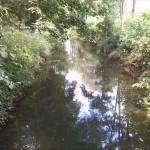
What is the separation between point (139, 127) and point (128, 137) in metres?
0.79

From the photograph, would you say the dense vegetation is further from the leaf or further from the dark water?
the dark water

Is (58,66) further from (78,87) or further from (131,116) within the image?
(131,116)

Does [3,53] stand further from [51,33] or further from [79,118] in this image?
[79,118]

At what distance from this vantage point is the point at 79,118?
928 cm

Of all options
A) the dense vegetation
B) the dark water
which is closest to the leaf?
the dense vegetation

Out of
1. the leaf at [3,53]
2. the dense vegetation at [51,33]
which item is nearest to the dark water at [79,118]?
the dense vegetation at [51,33]

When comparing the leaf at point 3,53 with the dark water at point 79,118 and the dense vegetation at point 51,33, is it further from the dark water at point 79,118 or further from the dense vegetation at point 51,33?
the dark water at point 79,118

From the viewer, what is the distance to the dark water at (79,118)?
296 inches

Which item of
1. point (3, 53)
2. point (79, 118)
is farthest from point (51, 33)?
point (79, 118)

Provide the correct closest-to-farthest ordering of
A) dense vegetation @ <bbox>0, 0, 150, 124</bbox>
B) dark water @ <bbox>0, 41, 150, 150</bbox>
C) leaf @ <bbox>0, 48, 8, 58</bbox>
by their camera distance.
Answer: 1. leaf @ <bbox>0, 48, 8, 58</bbox>
2. dense vegetation @ <bbox>0, 0, 150, 124</bbox>
3. dark water @ <bbox>0, 41, 150, 150</bbox>

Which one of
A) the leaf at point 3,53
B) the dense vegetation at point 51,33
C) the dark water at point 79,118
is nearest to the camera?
the leaf at point 3,53

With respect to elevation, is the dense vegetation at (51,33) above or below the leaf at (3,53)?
above

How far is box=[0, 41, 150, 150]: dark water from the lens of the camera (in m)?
7.53

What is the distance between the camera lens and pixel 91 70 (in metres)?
18.3
